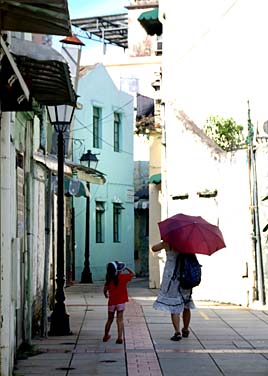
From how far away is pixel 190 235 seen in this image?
42.2 ft

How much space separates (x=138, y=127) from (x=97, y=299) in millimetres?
9331

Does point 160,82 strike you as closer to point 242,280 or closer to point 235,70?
point 235,70

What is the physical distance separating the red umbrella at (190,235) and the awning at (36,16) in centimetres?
532

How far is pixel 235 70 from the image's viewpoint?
21.9 m

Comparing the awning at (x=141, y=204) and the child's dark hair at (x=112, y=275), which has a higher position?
the awning at (x=141, y=204)

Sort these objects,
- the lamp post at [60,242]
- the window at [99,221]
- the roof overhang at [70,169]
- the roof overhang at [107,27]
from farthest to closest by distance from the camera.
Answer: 1. the roof overhang at [107,27]
2. the window at [99,221]
3. the roof overhang at [70,169]
4. the lamp post at [60,242]

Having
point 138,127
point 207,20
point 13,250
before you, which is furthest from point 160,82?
point 13,250

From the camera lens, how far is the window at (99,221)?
114 ft

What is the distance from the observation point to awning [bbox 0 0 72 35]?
23.9 ft

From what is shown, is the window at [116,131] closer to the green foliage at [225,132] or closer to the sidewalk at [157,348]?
the green foliage at [225,132]

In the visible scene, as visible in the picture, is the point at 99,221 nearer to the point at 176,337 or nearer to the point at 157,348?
the point at 176,337

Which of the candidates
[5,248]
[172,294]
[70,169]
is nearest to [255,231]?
[70,169]

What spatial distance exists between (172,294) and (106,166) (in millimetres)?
22605

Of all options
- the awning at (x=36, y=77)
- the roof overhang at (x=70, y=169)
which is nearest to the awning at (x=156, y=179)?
the roof overhang at (x=70, y=169)
